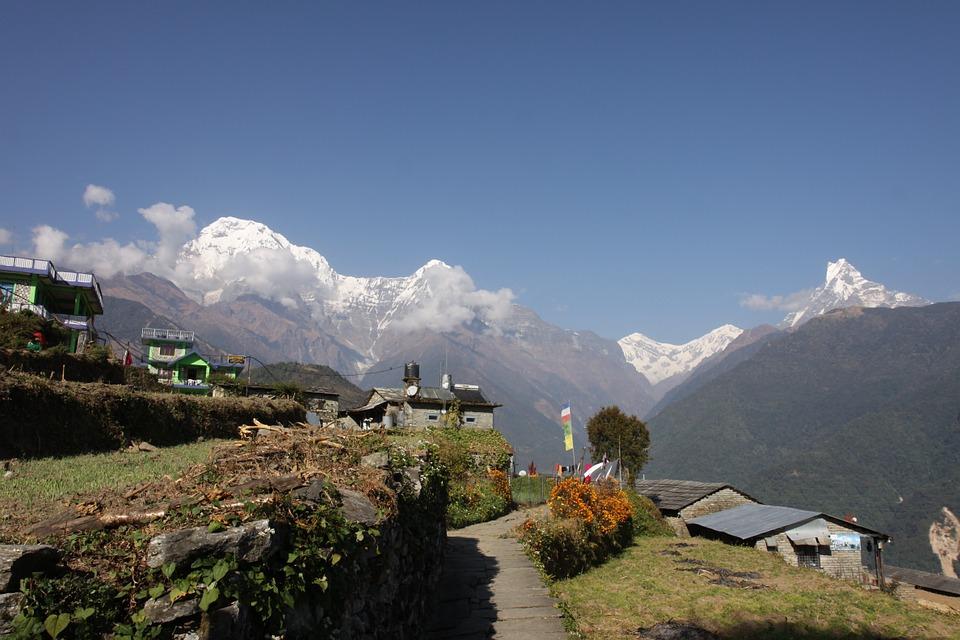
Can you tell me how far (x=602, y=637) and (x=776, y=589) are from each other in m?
7.75

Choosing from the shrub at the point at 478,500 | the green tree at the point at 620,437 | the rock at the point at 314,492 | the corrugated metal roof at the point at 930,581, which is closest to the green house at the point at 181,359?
the green tree at the point at 620,437

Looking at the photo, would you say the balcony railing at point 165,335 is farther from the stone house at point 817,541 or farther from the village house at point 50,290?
the stone house at point 817,541

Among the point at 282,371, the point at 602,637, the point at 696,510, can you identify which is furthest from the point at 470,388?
the point at 282,371

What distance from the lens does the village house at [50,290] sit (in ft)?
110

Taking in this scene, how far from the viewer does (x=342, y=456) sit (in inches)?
350

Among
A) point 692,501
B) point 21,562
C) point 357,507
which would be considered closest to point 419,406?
point 692,501

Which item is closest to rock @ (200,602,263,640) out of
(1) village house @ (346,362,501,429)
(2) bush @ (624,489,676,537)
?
(2) bush @ (624,489,676,537)

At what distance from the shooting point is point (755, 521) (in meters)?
31.8

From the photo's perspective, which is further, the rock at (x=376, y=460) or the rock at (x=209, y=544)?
the rock at (x=376, y=460)

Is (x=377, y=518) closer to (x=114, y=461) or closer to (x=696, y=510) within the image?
(x=114, y=461)

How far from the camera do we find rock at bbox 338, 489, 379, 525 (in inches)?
261

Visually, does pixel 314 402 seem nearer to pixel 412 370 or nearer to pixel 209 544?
pixel 412 370

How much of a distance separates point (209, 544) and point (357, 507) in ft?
8.14

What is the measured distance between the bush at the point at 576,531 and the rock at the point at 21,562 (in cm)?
1472
